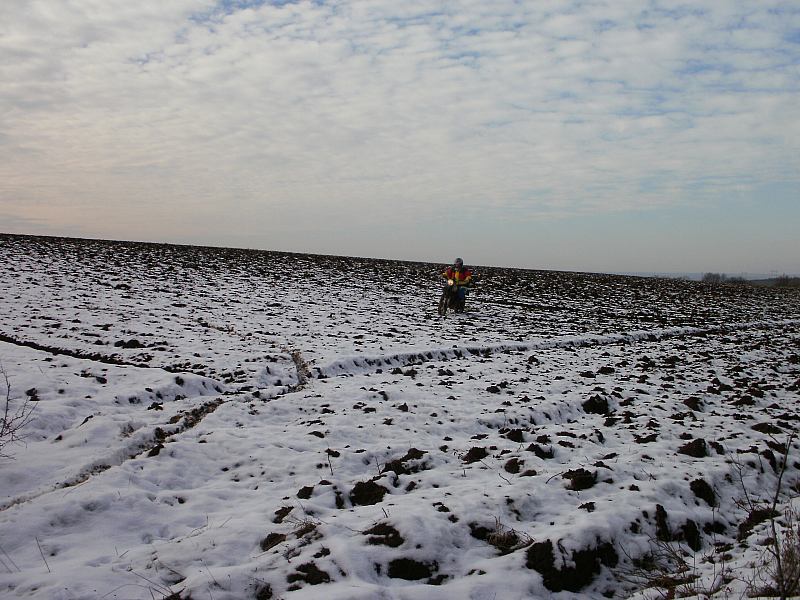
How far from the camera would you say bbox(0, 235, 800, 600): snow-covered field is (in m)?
4.55

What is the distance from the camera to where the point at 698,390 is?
10.8 metres

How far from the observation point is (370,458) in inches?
282

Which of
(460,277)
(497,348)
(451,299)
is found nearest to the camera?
(497,348)

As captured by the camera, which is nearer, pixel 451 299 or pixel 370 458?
pixel 370 458

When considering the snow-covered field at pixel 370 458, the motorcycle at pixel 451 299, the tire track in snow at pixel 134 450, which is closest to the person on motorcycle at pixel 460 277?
the motorcycle at pixel 451 299

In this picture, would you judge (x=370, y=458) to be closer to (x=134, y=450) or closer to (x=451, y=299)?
(x=134, y=450)

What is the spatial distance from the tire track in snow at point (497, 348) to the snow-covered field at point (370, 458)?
3.4 inches

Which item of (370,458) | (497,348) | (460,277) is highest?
(460,277)

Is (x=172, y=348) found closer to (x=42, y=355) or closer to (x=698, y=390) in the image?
(x=42, y=355)

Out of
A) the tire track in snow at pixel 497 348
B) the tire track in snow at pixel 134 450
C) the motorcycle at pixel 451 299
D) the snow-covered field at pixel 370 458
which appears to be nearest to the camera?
the snow-covered field at pixel 370 458

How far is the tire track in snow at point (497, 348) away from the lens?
12.1 m

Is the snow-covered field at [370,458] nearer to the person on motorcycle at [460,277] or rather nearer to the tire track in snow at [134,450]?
the tire track in snow at [134,450]

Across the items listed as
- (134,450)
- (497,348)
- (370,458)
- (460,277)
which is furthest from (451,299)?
(134,450)

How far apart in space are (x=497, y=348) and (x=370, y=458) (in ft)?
28.0
